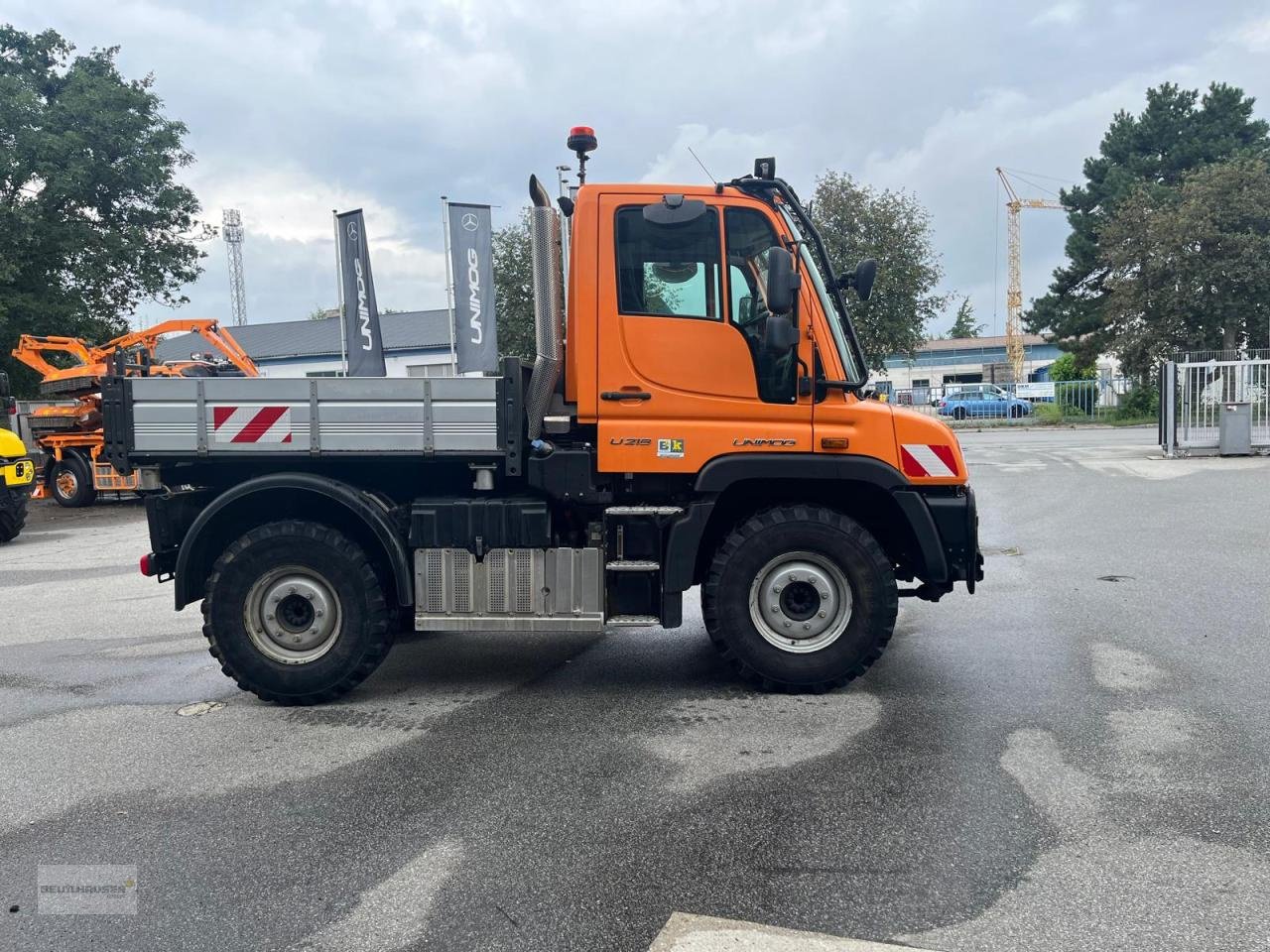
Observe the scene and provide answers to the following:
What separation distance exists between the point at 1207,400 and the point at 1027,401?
76.3 ft

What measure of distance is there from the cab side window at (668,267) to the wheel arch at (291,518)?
1925 millimetres

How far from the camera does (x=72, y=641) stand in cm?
706

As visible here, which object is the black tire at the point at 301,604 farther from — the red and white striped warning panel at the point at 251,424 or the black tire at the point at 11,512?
the black tire at the point at 11,512

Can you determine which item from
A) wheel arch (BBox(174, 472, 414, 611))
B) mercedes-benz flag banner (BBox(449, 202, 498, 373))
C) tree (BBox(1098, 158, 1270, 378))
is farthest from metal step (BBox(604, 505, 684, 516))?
tree (BBox(1098, 158, 1270, 378))

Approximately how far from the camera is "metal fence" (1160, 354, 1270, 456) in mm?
19516

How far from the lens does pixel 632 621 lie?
5.34 meters

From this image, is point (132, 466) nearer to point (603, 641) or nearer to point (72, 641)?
point (72, 641)

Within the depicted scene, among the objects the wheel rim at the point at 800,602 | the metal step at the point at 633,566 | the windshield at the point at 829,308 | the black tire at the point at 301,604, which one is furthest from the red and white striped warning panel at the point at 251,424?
the windshield at the point at 829,308

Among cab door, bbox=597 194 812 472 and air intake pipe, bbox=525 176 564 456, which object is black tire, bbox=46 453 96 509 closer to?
air intake pipe, bbox=525 176 564 456

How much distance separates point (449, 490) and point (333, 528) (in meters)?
0.72

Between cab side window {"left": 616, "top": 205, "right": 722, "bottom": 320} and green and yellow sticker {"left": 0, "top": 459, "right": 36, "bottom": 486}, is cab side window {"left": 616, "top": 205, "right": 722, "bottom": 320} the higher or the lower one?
the higher one

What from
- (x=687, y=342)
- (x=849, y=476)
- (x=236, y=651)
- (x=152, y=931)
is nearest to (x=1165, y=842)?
(x=849, y=476)

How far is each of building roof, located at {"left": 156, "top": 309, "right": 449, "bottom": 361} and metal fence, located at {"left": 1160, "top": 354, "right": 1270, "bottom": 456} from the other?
2242 cm

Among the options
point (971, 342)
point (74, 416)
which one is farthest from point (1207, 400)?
point (971, 342)
